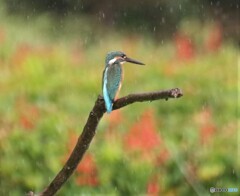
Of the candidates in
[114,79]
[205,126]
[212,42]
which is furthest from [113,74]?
[212,42]

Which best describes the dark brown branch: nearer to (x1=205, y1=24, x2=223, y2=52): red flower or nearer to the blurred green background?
the blurred green background

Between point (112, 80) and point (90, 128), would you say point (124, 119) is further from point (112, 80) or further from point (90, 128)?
point (90, 128)

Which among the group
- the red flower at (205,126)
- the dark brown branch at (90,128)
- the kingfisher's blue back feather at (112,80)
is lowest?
the red flower at (205,126)

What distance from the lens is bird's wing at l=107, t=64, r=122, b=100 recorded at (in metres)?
1.70

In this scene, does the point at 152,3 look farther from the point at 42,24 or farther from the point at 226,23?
the point at 42,24

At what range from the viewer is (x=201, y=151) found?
16.3 ft

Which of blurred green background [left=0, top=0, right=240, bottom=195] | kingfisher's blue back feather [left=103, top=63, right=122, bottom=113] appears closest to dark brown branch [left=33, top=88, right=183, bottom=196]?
kingfisher's blue back feather [left=103, top=63, right=122, bottom=113]

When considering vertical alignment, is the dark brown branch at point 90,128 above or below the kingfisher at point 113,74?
below

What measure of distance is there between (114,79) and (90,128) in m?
0.17

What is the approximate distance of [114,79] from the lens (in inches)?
67.7

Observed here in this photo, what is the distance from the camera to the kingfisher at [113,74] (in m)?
1.69

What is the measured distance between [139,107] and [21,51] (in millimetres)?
1992

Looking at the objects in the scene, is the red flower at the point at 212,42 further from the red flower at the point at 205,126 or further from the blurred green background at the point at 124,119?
the red flower at the point at 205,126

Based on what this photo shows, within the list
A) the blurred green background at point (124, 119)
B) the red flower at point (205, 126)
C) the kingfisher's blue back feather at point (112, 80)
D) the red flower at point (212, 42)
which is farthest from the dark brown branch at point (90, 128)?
the red flower at point (212, 42)
